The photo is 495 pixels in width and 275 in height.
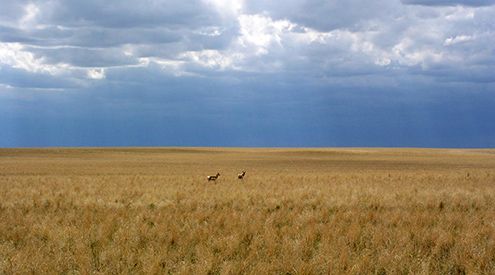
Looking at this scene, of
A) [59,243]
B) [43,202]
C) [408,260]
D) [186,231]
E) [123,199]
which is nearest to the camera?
[408,260]

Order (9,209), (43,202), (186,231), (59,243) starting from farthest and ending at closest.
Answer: (43,202)
(9,209)
(186,231)
(59,243)

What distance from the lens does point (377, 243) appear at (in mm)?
7852

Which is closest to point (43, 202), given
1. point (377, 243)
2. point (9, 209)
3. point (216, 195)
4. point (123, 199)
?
point (9, 209)

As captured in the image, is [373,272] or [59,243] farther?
[59,243]

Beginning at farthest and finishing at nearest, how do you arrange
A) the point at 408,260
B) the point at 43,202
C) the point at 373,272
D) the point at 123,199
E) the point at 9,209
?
the point at 123,199 → the point at 43,202 → the point at 9,209 → the point at 408,260 → the point at 373,272

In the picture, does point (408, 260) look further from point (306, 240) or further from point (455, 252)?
point (306, 240)

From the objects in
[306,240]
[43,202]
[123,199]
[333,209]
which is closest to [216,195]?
[123,199]

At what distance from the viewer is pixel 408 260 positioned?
6.90m

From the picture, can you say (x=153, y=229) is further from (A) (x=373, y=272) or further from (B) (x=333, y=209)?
(B) (x=333, y=209)

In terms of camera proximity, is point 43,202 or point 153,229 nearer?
point 153,229

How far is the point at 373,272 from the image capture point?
646 cm

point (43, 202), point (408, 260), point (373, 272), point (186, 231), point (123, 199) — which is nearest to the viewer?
point (373, 272)

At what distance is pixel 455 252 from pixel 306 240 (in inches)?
104

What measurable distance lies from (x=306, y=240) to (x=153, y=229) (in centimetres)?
337
